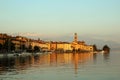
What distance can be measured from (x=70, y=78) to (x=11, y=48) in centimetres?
10896

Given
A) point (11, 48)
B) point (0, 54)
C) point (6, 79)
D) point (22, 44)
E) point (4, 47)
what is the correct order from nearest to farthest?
point (6, 79) < point (0, 54) < point (4, 47) < point (11, 48) < point (22, 44)

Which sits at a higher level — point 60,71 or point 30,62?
point 30,62

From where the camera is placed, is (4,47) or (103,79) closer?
(103,79)

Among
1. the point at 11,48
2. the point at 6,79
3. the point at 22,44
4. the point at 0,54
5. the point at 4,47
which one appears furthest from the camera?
the point at 22,44

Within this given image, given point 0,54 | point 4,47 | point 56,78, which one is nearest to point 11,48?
point 4,47

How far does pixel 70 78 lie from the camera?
3478 centimetres

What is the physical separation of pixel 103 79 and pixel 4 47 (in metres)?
102

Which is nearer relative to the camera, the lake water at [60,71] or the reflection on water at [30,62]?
the lake water at [60,71]

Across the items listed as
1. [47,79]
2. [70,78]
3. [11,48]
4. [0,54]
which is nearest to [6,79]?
[47,79]

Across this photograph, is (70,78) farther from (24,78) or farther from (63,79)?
(24,78)

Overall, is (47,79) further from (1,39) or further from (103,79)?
(1,39)

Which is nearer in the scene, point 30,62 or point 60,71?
point 60,71

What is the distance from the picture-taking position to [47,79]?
34.2m

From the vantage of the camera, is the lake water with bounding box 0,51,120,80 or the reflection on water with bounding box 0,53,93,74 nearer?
the lake water with bounding box 0,51,120,80
